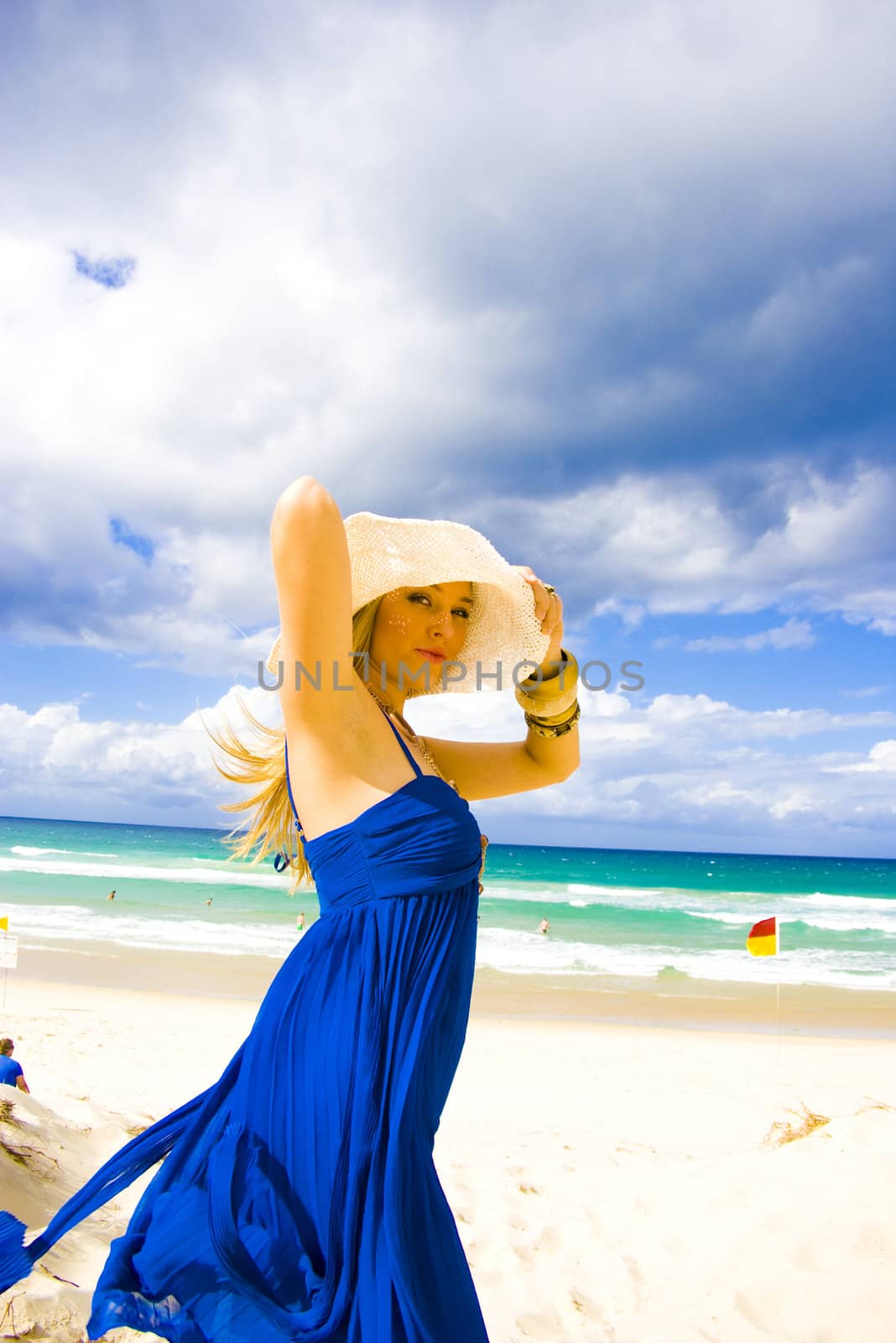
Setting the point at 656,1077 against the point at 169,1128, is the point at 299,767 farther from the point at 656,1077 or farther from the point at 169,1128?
the point at 656,1077

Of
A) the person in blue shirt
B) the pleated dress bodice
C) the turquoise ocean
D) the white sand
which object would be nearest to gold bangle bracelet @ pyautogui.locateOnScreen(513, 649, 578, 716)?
the pleated dress bodice

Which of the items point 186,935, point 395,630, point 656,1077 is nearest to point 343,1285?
point 395,630

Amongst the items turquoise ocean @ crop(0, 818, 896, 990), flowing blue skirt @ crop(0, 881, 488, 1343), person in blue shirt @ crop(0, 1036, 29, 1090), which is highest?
flowing blue skirt @ crop(0, 881, 488, 1343)

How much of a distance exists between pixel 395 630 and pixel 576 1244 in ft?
11.7

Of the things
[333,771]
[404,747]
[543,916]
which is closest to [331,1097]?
[333,771]

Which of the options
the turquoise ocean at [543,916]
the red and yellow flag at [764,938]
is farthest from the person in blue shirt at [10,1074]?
the red and yellow flag at [764,938]

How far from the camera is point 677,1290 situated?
3602mm

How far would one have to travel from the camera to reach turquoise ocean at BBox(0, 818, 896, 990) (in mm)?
18609

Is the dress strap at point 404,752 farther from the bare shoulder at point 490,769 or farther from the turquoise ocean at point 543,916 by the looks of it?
the turquoise ocean at point 543,916

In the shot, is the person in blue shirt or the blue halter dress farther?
the person in blue shirt

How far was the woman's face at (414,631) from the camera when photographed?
2.03 meters

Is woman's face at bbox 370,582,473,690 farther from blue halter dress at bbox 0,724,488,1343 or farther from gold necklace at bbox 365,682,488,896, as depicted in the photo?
blue halter dress at bbox 0,724,488,1343

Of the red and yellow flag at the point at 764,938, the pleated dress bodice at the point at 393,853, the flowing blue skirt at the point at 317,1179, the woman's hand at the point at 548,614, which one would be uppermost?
the woman's hand at the point at 548,614

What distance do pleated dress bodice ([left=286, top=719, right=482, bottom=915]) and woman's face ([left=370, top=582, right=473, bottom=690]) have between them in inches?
17.7
